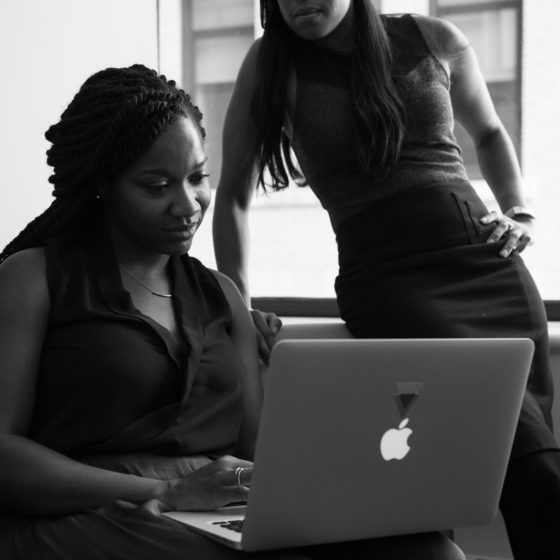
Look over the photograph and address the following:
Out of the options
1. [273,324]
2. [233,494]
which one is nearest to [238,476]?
[233,494]

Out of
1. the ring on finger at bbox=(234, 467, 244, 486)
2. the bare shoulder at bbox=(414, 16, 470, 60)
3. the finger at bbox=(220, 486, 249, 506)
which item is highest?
the bare shoulder at bbox=(414, 16, 470, 60)

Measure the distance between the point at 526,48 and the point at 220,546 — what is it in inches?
75.9

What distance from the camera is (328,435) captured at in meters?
1.14

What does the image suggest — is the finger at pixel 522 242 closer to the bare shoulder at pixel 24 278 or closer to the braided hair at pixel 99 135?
the braided hair at pixel 99 135

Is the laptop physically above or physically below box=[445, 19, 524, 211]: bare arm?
below

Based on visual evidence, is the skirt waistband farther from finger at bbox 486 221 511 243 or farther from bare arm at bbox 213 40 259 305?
bare arm at bbox 213 40 259 305

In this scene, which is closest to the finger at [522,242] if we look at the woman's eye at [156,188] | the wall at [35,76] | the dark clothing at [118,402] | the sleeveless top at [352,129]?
the sleeveless top at [352,129]

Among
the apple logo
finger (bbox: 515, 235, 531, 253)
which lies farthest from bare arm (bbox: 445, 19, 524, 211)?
the apple logo

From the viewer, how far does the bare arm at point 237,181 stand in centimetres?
199

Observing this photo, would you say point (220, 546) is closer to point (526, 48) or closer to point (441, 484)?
point (441, 484)

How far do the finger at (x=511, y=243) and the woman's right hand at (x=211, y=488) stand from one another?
777 millimetres

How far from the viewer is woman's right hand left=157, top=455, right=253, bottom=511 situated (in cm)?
126

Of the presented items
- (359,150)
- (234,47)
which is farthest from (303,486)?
(234,47)

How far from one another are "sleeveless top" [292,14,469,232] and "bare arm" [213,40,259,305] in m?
0.11
